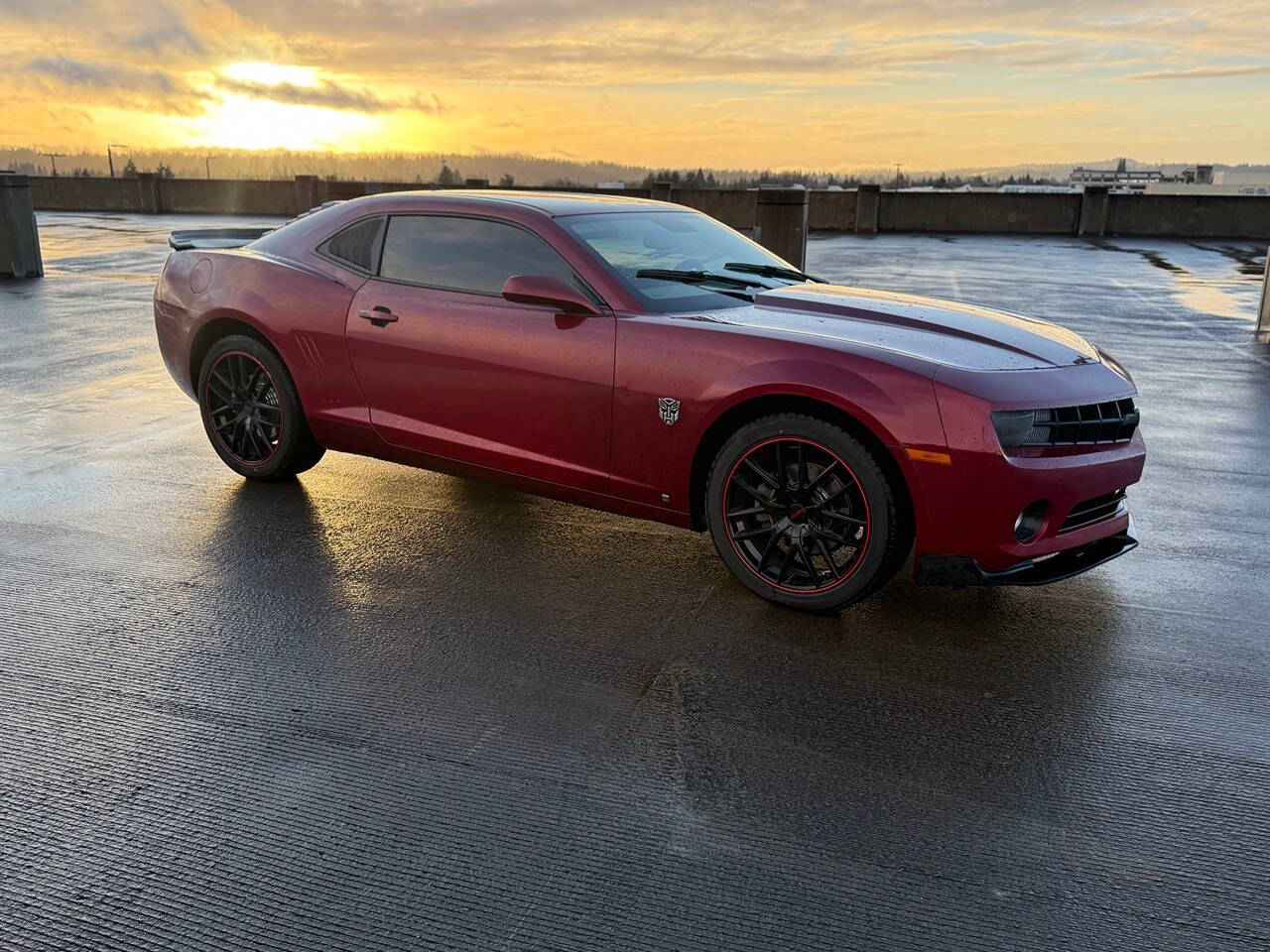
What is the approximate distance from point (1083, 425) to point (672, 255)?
6.81 ft

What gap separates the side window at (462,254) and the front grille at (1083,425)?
2077mm

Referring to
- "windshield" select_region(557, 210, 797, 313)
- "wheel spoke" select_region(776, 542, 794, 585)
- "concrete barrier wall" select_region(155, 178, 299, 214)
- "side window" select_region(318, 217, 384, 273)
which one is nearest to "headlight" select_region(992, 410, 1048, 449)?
"wheel spoke" select_region(776, 542, 794, 585)

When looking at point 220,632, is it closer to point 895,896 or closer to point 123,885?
point 123,885

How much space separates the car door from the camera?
4.64 meters

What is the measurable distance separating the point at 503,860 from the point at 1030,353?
9.53 feet

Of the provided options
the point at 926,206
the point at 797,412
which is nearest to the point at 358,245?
the point at 797,412

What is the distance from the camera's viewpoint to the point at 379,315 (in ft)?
17.2

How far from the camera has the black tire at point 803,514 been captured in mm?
4023

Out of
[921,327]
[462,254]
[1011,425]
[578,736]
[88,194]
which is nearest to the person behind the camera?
[578,736]

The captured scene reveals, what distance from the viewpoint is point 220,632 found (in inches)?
160

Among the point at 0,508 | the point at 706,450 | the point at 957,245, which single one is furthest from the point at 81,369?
the point at 957,245

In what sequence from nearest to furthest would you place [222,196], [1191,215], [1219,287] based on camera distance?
[1219,287]
[1191,215]
[222,196]

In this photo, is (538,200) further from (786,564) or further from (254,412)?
(786,564)

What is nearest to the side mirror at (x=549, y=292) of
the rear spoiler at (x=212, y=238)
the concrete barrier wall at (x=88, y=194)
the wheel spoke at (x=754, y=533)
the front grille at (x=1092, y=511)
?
the wheel spoke at (x=754, y=533)
